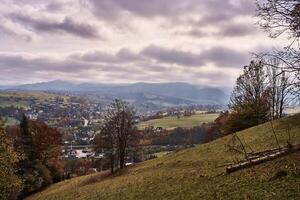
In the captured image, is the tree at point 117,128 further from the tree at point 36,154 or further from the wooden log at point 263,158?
the wooden log at point 263,158

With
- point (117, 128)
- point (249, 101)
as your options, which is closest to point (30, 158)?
point (117, 128)

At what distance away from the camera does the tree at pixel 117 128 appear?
220 ft

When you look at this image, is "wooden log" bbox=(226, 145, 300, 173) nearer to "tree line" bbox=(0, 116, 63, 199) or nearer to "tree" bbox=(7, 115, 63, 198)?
"tree line" bbox=(0, 116, 63, 199)

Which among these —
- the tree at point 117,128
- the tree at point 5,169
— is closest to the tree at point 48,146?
the tree at point 117,128

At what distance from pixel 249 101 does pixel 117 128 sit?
25.6 metres

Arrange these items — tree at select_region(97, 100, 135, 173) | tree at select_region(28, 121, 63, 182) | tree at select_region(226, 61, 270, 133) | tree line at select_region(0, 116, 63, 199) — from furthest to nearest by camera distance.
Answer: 1. tree at select_region(28, 121, 63, 182)
2. tree at select_region(226, 61, 270, 133)
3. tree at select_region(97, 100, 135, 173)
4. tree line at select_region(0, 116, 63, 199)

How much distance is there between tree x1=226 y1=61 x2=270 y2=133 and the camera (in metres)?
71.2

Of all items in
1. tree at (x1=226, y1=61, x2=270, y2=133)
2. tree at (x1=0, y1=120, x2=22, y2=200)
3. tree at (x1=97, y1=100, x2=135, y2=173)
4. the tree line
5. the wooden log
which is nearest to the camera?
the wooden log

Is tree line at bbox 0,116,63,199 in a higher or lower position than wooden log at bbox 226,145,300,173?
lower

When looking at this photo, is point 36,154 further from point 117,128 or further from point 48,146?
point 117,128

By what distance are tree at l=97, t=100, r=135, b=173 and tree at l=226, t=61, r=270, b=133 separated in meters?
19.0

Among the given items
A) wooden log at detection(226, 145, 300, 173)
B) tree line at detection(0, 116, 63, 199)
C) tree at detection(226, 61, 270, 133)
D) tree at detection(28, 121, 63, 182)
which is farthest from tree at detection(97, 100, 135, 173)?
wooden log at detection(226, 145, 300, 173)

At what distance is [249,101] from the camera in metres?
75.8

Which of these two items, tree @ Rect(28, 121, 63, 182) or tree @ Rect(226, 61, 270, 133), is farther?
tree @ Rect(28, 121, 63, 182)
